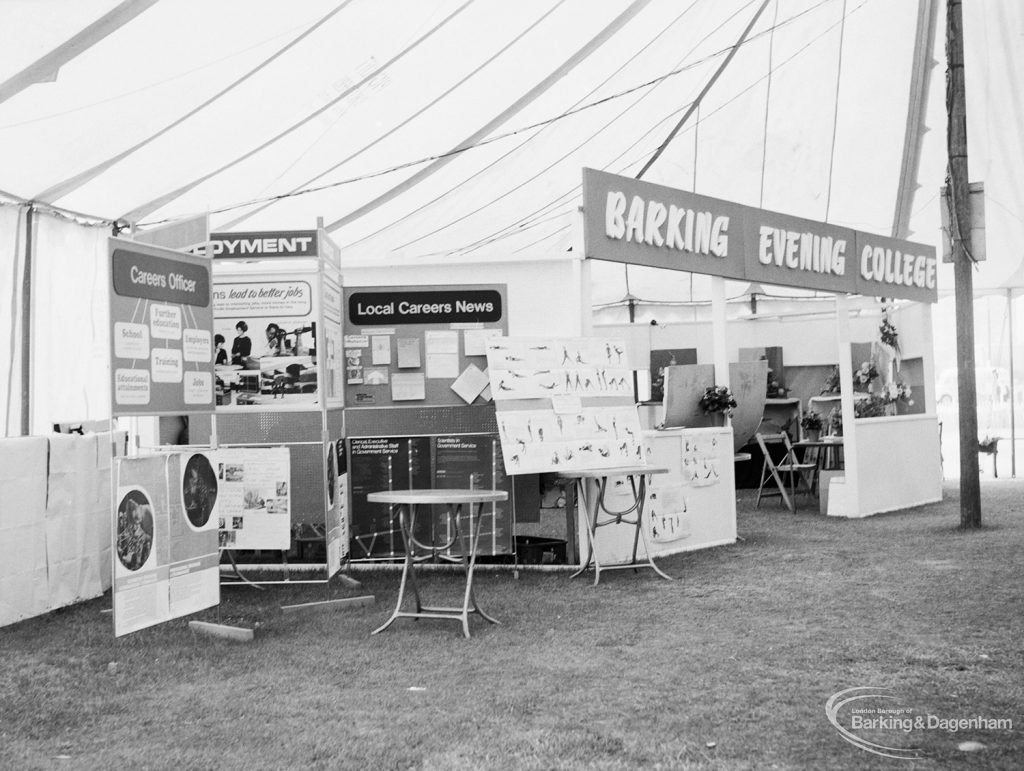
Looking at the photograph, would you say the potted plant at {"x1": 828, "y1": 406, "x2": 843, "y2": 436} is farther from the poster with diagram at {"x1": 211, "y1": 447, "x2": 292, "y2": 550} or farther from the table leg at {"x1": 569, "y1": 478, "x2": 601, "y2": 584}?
the poster with diagram at {"x1": 211, "y1": 447, "x2": 292, "y2": 550}

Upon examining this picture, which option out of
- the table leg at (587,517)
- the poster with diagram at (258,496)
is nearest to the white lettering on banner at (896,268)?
the table leg at (587,517)

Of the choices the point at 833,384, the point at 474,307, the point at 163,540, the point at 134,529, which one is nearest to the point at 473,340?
the point at 474,307

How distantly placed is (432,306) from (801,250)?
3385 millimetres

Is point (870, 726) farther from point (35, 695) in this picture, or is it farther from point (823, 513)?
point (823, 513)

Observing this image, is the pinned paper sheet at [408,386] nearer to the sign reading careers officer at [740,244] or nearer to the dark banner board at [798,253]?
the sign reading careers officer at [740,244]

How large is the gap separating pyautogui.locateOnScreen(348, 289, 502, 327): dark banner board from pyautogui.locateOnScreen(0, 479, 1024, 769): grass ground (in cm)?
160

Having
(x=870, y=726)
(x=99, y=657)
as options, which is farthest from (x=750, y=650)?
(x=99, y=657)

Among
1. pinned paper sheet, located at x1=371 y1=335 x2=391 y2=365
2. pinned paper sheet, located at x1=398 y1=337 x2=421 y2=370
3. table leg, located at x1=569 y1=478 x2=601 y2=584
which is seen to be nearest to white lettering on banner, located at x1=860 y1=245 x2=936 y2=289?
table leg, located at x1=569 y1=478 x2=601 y2=584

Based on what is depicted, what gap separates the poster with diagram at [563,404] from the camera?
5.72m

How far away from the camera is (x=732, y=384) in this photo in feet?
33.7

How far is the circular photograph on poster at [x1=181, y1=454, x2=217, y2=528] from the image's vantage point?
4.71 metres

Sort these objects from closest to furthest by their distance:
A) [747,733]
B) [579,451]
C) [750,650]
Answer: [747,733], [750,650], [579,451]

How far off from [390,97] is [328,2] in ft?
3.91

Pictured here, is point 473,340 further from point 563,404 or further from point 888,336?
point 888,336
